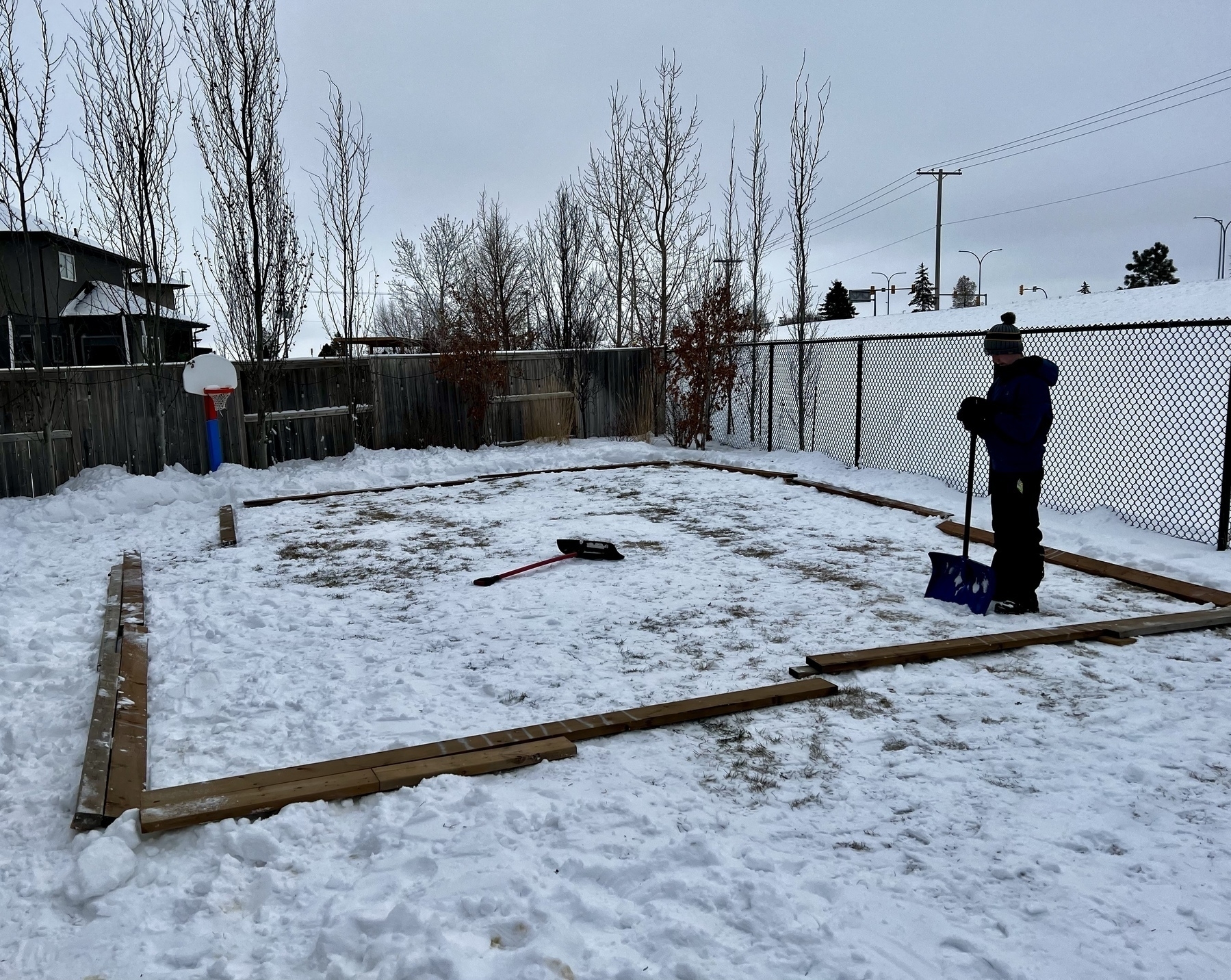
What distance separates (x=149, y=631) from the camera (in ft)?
16.8

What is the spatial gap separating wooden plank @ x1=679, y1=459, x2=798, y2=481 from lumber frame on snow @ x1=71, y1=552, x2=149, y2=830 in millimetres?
7355

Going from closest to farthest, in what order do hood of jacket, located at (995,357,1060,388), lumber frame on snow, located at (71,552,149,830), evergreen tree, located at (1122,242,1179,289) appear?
1. lumber frame on snow, located at (71,552,149,830)
2. hood of jacket, located at (995,357,1060,388)
3. evergreen tree, located at (1122,242,1179,289)

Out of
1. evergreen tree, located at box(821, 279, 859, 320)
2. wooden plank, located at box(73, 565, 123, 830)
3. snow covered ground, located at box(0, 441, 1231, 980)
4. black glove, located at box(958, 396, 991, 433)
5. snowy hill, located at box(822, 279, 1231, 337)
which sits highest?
evergreen tree, located at box(821, 279, 859, 320)

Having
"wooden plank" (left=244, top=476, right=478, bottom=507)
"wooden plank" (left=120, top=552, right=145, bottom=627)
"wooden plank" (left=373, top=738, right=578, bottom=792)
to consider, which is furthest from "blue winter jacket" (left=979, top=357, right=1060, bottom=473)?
"wooden plank" (left=244, top=476, right=478, bottom=507)

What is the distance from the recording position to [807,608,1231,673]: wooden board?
4.27m

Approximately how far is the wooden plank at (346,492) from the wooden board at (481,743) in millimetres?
7126

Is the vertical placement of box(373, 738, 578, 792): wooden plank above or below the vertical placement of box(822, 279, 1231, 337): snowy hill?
below

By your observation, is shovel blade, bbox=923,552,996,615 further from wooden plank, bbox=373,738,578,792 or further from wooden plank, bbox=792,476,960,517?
wooden plank, bbox=373,738,578,792

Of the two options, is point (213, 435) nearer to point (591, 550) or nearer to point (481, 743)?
point (591, 550)

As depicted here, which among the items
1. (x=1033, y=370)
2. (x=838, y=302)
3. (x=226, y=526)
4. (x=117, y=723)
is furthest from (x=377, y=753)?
(x=838, y=302)

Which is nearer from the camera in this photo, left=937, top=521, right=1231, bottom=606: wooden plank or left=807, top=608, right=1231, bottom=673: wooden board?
left=807, top=608, right=1231, bottom=673: wooden board

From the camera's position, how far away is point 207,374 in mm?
10812

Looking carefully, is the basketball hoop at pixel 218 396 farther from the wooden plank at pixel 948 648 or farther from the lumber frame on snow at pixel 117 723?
the wooden plank at pixel 948 648

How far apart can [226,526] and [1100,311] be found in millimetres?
31197
